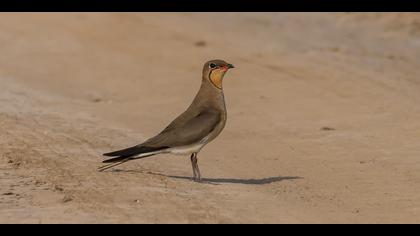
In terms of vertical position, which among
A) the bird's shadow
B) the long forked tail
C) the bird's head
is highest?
the bird's head

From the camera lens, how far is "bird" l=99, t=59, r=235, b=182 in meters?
10.3

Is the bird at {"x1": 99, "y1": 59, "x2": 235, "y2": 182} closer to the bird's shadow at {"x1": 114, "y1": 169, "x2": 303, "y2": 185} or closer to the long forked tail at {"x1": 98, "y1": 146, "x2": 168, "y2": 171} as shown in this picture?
the long forked tail at {"x1": 98, "y1": 146, "x2": 168, "y2": 171}

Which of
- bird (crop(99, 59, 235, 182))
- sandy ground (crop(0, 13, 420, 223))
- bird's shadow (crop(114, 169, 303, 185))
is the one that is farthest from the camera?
bird's shadow (crop(114, 169, 303, 185))

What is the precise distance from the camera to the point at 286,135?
45.5 feet

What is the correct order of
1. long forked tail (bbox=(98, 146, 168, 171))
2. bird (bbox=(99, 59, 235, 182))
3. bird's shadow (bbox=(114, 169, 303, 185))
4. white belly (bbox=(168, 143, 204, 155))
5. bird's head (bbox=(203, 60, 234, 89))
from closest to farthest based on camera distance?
1. long forked tail (bbox=(98, 146, 168, 171))
2. bird (bbox=(99, 59, 235, 182))
3. white belly (bbox=(168, 143, 204, 155))
4. bird's shadow (bbox=(114, 169, 303, 185))
5. bird's head (bbox=(203, 60, 234, 89))

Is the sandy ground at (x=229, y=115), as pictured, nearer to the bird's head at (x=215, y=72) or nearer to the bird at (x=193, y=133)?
the bird at (x=193, y=133)

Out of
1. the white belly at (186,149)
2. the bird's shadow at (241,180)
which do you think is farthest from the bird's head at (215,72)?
the bird's shadow at (241,180)

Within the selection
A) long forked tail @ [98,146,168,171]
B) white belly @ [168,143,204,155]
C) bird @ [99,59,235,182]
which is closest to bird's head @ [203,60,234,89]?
bird @ [99,59,235,182]

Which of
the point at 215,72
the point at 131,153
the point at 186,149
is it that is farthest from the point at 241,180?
the point at 131,153

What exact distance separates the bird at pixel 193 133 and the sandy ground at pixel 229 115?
28 centimetres

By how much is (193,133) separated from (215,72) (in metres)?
0.99

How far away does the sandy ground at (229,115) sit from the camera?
31.4 feet

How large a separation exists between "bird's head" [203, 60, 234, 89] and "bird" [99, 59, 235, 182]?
0.05 feet

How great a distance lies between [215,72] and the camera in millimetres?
11266
